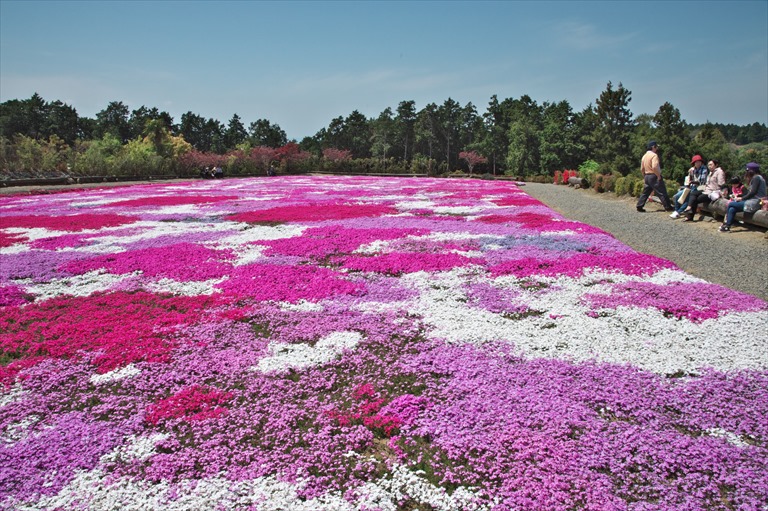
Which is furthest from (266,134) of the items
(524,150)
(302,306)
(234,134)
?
(302,306)

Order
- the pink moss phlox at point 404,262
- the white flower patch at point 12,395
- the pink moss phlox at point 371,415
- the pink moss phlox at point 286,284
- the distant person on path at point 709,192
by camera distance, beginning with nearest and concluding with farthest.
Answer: the pink moss phlox at point 371,415, the white flower patch at point 12,395, the pink moss phlox at point 286,284, the pink moss phlox at point 404,262, the distant person on path at point 709,192

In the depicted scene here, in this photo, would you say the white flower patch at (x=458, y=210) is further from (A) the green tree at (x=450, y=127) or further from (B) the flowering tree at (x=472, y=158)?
(A) the green tree at (x=450, y=127)

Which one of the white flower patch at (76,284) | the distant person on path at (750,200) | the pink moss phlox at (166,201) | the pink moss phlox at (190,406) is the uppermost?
the distant person on path at (750,200)

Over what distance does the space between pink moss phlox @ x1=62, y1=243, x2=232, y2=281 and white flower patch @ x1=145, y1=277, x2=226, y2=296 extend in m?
0.27

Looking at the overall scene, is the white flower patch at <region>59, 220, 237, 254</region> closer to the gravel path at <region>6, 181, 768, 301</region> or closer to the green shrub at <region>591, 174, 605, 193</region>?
the gravel path at <region>6, 181, 768, 301</region>

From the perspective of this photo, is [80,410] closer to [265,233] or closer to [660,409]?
[660,409]

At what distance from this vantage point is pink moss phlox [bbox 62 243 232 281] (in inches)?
425

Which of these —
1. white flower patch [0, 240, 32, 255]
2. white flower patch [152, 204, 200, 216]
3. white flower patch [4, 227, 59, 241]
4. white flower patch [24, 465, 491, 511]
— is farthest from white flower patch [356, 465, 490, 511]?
white flower patch [152, 204, 200, 216]

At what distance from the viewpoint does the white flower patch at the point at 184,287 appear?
31.1ft

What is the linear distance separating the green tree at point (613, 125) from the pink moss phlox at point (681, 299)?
79866 mm

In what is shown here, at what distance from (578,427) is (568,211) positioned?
62.4ft

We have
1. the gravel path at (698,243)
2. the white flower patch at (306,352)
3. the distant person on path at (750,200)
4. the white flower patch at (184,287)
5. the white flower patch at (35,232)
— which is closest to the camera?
the white flower patch at (306,352)

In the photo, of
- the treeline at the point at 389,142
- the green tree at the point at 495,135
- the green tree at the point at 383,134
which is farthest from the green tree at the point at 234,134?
the green tree at the point at 495,135

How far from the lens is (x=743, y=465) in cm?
417
